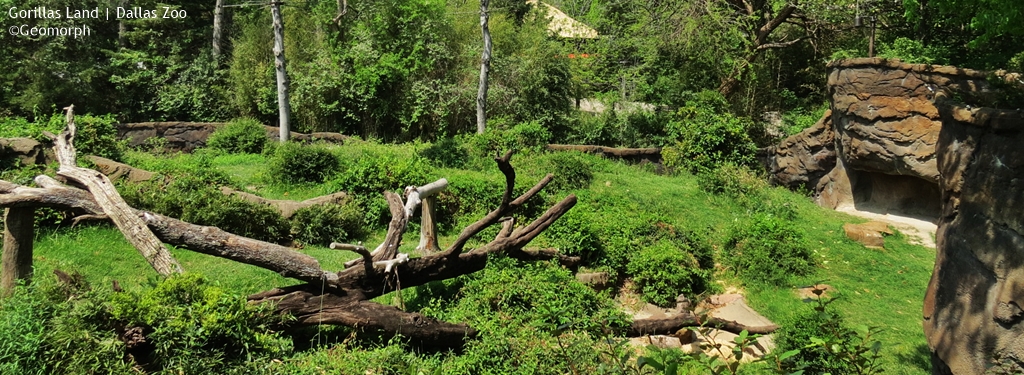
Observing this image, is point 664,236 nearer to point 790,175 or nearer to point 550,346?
point 550,346

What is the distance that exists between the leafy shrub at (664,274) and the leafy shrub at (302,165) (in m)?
5.91

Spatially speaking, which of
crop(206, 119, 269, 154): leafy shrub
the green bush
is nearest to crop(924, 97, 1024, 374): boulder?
the green bush

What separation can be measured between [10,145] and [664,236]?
9767mm

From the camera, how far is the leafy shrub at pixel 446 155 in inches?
533

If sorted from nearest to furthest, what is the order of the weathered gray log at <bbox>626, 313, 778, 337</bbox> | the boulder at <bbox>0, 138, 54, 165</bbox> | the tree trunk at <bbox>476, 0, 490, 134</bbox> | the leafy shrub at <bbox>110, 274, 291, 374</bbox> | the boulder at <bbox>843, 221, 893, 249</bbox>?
the leafy shrub at <bbox>110, 274, 291, 374</bbox>
the weathered gray log at <bbox>626, 313, 778, 337</bbox>
the boulder at <bbox>0, 138, 54, 165</bbox>
the boulder at <bbox>843, 221, 893, 249</bbox>
the tree trunk at <bbox>476, 0, 490, 134</bbox>

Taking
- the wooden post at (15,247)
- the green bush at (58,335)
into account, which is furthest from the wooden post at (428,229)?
the wooden post at (15,247)

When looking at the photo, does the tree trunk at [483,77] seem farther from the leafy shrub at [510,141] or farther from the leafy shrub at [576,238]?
the leafy shrub at [576,238]

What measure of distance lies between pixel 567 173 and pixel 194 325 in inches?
309

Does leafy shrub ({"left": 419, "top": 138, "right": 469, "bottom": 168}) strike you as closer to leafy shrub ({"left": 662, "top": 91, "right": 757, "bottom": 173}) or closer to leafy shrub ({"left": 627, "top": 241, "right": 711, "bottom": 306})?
leafy shrub ({"left": 662, "top": 91, "right": 757, "bottom": 173})

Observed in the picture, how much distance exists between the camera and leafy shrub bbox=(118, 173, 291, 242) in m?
8.18

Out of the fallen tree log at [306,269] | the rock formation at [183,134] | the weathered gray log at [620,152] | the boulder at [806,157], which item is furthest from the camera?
the weathered gray log at [620,152]

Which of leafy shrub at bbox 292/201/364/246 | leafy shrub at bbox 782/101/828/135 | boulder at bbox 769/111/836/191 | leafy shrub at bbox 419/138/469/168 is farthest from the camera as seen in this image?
leafy shrub at bbox 782/101/828/135

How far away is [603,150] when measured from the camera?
1600 cm

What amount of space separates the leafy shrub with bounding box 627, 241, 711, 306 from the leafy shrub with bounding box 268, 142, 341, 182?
591cm
